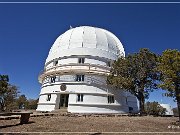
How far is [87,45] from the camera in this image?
3456 cm

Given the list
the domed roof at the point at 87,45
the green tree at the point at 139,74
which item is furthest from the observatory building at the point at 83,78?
the green tree at the point at 139,74

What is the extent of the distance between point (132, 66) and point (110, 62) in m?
6.86

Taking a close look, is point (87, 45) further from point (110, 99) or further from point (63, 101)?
point (63, 101)

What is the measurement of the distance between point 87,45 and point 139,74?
11358mm

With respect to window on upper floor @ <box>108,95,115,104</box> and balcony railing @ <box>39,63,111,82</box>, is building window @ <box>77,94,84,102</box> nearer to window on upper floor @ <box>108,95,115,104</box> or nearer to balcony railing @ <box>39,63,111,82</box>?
balcony railing @ <box>39,63,111,82</box>

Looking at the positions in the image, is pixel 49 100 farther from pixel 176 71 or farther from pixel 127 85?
pixel 176 71

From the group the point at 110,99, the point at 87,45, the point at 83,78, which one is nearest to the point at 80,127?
the point at 83,78

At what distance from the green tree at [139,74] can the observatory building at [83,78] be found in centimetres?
353

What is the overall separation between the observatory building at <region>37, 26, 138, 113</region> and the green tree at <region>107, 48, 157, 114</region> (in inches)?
139

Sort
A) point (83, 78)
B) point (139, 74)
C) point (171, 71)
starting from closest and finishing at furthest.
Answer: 1. point (171, 71)
2. point (139, 74)
3. point (83, 78)

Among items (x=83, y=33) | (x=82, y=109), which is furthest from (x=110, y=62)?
(x=82, y=109)

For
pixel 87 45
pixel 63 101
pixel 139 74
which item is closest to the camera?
pixel 139 74

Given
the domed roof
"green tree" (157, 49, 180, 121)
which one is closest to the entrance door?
the domed roof

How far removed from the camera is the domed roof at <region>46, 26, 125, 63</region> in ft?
111
